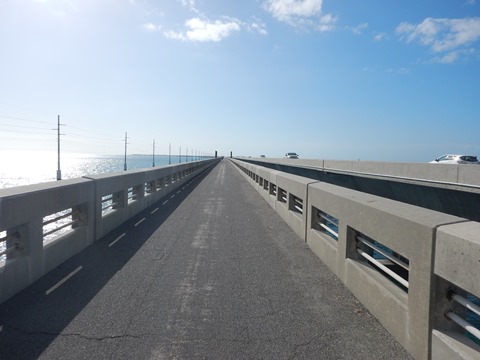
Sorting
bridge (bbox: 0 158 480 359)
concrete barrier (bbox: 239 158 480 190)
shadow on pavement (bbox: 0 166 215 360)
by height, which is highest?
concrete barrier (bbox: 239 158 480 190)

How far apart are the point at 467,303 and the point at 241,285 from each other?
3.09 meters

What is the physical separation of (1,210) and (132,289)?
1.97 meters

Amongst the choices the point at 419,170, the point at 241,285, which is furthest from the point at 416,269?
the point at 419,170

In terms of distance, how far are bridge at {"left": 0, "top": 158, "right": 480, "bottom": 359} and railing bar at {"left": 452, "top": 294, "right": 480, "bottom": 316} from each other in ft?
0.06

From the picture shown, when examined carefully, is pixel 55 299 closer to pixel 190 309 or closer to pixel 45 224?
pixel 45 224

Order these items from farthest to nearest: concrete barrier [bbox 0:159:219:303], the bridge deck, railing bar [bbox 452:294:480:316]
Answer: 1. concrete barrier [bbox 0:159:219:303]
2. the bridge deck
3. railing bar [bbox 452:294:480:316]

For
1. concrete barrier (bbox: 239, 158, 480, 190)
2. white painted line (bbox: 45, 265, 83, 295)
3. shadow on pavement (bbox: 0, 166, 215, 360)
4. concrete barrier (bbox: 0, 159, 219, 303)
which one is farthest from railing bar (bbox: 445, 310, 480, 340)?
concrete barrier (bbox: 239, 158, 480, 190)

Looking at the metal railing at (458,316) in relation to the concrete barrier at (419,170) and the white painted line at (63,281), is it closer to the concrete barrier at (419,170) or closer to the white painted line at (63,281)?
the white painted line at (63,281)

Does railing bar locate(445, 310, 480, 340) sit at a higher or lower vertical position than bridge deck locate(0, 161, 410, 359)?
higher

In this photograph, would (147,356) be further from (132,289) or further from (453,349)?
(453,349)

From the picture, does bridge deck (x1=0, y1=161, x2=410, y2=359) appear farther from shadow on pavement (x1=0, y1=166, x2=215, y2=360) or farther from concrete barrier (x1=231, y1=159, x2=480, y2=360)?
concrete barrier (x1=231, y1=159, x2=480, y2=360)

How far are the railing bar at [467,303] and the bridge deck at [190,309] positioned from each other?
32.1 inches

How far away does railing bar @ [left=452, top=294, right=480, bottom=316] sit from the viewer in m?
2.77

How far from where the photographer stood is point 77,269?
5.96m
